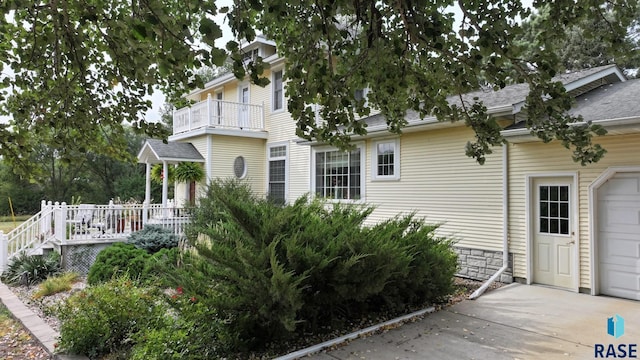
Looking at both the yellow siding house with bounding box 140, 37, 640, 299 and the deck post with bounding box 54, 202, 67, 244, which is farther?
the deck post with bounding box 54, 202, 67, 244

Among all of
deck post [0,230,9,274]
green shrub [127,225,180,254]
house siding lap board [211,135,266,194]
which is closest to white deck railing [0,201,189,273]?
deck post [0,230,9,274]

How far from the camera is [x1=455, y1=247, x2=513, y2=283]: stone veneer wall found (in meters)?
7.77

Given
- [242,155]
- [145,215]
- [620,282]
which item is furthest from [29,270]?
[620,282]

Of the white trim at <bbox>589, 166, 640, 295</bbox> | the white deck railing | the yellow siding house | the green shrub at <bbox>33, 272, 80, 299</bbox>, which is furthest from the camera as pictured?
the white deck railing

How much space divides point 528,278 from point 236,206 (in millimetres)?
5894

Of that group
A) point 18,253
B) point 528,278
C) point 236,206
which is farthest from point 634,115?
point 18,253

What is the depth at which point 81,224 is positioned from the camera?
35.1 ft

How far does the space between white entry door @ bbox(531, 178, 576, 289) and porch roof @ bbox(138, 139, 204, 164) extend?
10810 mm

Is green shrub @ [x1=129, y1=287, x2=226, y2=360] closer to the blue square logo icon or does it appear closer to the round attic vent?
the blue square logo icon

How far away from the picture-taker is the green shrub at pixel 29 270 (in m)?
9.03

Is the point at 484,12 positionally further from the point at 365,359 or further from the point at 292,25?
the point at 365,359

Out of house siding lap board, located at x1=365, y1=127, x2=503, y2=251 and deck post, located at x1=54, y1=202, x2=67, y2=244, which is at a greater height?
house siding lap board, located at x1=365, y1=127, x2=503, y2=251

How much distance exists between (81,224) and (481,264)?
10131 mm

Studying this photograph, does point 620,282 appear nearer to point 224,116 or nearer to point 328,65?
point 328,65
